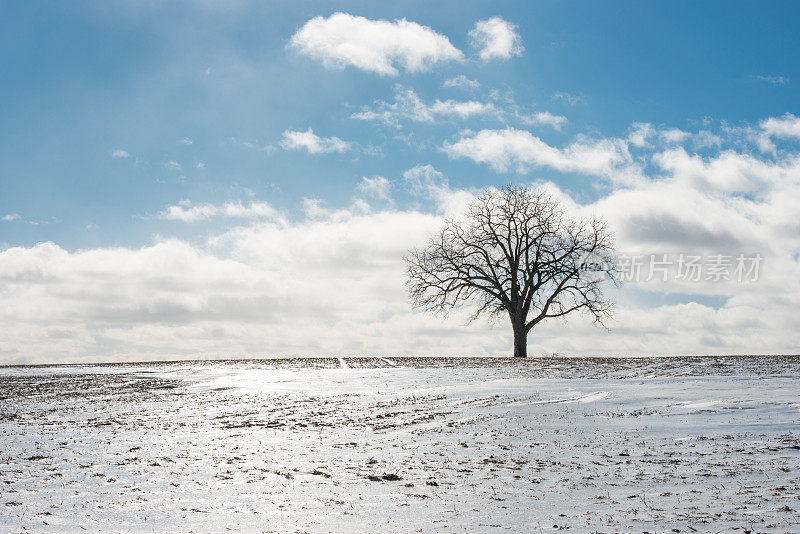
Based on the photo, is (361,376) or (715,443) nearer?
(715,443)

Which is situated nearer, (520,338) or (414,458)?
(414,458)

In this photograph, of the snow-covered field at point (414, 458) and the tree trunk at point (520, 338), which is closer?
the snow-covered field at point (414, 458)

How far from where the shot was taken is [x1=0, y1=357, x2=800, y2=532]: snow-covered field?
313 inches

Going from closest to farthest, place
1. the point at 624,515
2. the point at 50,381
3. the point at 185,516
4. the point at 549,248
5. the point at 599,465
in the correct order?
the point at 624,515, the point at 185,516, the point at 599,465, the point at 50,381, the point at 549,248

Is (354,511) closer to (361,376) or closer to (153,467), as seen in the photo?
(153,467)

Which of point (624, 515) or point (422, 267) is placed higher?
point (422, 267)

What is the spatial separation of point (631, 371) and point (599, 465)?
631 inches

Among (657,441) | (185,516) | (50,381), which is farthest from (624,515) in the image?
(50,381)

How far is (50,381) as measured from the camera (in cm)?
2669

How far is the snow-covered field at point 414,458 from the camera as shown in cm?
795

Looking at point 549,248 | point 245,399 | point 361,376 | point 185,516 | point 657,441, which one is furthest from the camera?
point 549,248

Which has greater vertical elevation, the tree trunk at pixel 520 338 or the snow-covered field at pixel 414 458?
the tree trunk at pixel 520 338

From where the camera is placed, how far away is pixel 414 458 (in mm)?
11203

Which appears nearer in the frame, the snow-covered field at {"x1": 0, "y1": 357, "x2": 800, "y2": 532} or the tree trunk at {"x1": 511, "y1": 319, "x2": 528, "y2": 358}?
the snow-covered field at {"x1": 0, "y1": 357, "x2": 800, "y2": 532}
